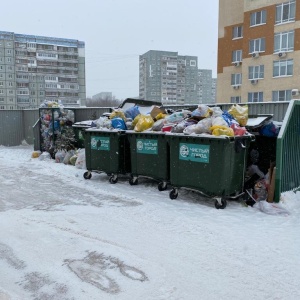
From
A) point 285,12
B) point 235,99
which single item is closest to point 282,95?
point 235,99

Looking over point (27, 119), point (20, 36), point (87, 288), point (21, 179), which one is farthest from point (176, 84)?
point (87, 288)

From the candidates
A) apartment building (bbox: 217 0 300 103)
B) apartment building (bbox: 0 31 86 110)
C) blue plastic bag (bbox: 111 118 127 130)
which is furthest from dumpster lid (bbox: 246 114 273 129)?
apartment building (bbox: 0 31 86 110)

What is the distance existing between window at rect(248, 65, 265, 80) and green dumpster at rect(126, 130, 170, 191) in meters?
24.8

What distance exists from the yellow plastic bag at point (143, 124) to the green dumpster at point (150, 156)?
132 millimetres

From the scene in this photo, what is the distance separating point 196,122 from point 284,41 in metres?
24.1

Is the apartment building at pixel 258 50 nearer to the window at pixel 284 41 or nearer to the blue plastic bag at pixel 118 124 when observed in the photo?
the window at pixel 284 41

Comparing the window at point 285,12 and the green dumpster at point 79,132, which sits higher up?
the window at point 285,12

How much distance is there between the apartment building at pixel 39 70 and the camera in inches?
2756

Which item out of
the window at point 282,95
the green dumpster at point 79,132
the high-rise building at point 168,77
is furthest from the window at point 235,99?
the high-rise building at point 168,77

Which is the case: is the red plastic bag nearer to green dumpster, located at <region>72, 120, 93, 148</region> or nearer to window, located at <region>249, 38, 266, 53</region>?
green dumpster, located at <region>72, 120, 93, 148</region>

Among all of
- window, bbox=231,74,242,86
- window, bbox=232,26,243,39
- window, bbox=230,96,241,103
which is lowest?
window, bbox=230,96,241,103

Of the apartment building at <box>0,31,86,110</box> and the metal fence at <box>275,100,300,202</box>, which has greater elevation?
the apartment building at <box>0,31,86,110</box>

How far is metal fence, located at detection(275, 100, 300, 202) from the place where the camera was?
585 centimetres

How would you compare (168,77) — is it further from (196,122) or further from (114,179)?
(196,122)
